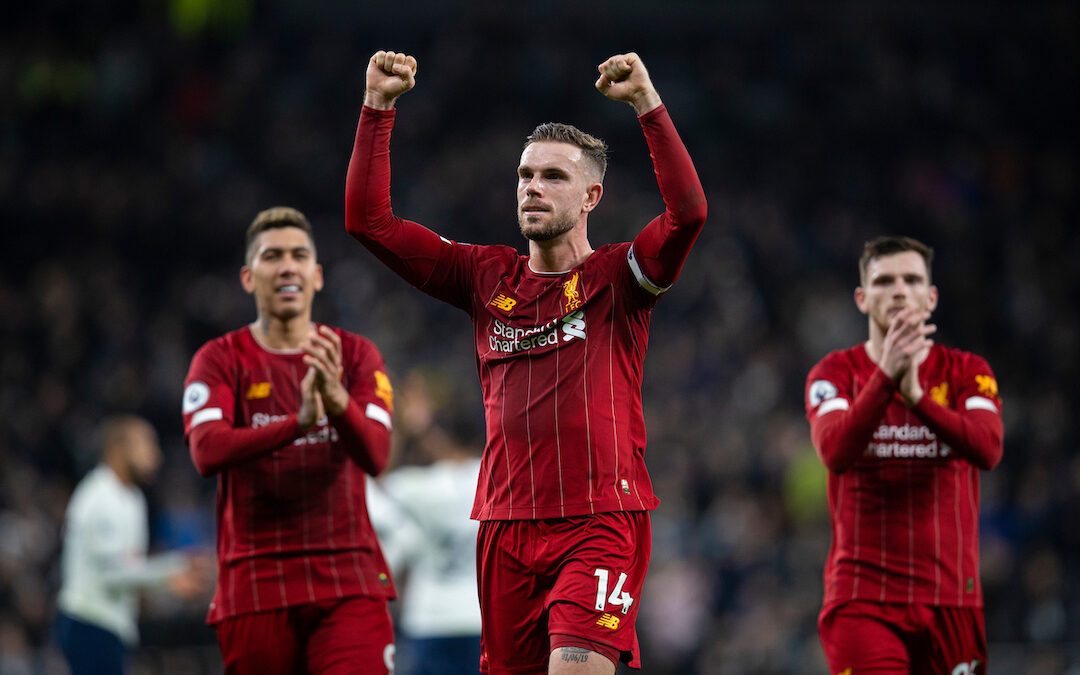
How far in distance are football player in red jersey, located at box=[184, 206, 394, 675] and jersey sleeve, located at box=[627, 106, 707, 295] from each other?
1444 mm

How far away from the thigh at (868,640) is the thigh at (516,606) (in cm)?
168

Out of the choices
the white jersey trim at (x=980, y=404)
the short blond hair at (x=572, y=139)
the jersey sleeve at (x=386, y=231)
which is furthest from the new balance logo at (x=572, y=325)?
the white jersey trim at (x=980, y=404)

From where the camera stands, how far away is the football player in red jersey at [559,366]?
467 cm

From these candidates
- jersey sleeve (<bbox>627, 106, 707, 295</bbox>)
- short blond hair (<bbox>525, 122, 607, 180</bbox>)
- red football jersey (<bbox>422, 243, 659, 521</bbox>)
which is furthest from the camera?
short blond hair (<bbox>525, 122, 607, 180</bbox>)

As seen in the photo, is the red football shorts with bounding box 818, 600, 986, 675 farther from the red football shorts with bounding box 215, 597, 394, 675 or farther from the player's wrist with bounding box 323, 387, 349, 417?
the player's wrist with bounding box 323, 387, 349, 417

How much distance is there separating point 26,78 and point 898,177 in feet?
44.7

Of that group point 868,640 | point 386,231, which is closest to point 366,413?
point 386,231

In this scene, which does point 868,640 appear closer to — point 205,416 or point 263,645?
point 263,645

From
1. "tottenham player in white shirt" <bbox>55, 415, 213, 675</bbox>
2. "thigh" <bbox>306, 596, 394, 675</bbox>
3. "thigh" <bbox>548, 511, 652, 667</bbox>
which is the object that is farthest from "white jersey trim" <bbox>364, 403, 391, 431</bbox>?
"tottenham player in white shirt" <bbox>55, 415, 213, 675</bbox>

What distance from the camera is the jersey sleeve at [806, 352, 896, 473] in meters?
5.37

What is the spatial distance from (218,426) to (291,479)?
43 centimetres

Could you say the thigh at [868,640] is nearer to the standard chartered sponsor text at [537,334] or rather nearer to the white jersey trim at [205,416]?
the standard chartered sponsor text at [537,334]

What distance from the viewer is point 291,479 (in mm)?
5648

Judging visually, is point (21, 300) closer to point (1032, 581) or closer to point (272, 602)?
point (272, 602)
